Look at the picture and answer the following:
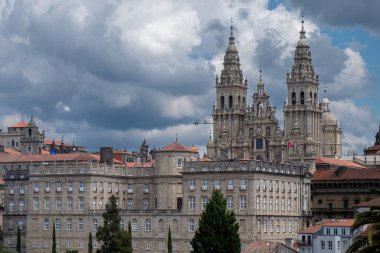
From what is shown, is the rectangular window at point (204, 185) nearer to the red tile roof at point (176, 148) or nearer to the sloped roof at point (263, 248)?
the red tile roof at point (176, 148)

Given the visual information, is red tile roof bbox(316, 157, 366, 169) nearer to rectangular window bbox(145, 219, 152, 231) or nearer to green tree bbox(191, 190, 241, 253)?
rectangular window bbox(145, 219, 152, 231)

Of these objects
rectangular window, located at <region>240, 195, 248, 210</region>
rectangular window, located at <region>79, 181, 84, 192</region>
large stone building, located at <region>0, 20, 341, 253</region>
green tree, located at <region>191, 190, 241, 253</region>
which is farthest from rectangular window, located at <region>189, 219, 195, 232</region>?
green tree, located at <region>191, 190, 241, 253</region>

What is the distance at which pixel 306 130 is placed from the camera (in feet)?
636

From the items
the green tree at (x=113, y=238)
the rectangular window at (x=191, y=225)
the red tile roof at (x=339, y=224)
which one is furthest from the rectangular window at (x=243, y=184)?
the green tree at (x=113, y=238)

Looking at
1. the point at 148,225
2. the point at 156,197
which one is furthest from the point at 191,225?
the point at 156,197

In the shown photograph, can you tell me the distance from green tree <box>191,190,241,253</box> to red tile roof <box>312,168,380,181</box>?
49307mm

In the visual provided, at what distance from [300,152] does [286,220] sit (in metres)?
43.9

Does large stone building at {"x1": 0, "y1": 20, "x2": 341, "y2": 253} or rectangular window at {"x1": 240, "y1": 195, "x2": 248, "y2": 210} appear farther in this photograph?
large stone building at {"x1": 0, "y1": 20, "x2": 341, "y2": 253}

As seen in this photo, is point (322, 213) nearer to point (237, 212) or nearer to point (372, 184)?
point (372, 184)

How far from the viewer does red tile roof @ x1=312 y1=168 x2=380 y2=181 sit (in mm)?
152875

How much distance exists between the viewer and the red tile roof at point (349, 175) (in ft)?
502

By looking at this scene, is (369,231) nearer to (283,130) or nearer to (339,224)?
(339,224)

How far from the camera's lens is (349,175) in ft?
510

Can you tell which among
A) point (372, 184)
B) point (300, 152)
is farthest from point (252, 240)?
point (300, 152)
